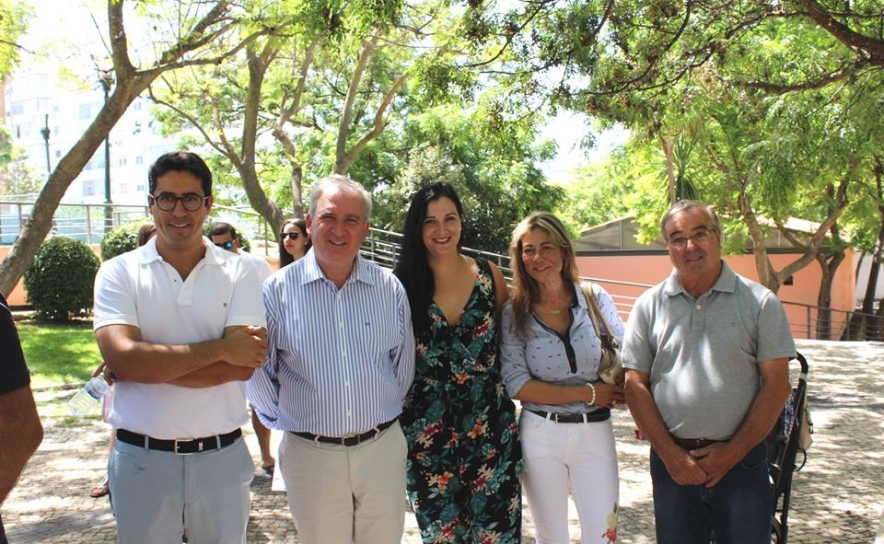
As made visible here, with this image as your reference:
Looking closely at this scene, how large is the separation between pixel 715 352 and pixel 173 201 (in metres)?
2.24

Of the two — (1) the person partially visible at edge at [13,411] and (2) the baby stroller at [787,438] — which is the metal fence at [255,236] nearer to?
(2) the baby stroller at [787,438]

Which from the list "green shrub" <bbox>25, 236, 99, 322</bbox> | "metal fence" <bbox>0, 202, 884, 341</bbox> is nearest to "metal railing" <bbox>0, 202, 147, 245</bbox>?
"metal fence" <bbox>0, 202, 884, 341</bbox>

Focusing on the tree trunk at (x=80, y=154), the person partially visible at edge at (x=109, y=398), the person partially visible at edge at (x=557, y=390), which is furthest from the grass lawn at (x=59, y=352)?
the person partially visible at edge at (x=557, y=390)

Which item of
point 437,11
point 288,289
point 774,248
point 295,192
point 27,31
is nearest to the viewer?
point 288,289

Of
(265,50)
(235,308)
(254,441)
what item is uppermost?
(265,50)

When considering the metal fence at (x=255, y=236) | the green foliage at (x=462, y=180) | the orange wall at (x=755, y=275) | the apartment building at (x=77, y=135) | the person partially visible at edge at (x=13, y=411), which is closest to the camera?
the person partially visible at edge at (x=13, y=411)

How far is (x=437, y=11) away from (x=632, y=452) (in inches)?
290

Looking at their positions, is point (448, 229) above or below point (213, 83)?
below

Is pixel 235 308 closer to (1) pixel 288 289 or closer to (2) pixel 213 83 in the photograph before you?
(1) pixel 288 289

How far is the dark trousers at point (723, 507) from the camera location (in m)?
3.05

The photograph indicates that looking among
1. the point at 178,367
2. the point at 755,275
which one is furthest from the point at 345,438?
the point at 755,275

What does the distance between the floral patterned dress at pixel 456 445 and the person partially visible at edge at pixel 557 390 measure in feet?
0.48

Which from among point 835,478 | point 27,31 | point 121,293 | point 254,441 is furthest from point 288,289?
point 27,31

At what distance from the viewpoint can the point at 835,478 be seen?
19.7 feet
